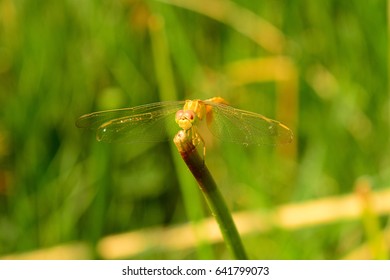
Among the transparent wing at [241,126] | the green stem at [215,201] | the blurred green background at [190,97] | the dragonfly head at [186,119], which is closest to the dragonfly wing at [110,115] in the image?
the transparent wing at [241,126]

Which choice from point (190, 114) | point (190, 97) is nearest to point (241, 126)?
point (190, 114)

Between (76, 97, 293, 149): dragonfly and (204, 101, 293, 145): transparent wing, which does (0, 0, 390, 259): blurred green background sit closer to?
(76, 97, 293, 149): dragonfly

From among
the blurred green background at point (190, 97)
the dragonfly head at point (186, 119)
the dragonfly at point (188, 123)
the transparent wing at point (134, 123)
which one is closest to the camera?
the dragonfly head at point (186, 119)

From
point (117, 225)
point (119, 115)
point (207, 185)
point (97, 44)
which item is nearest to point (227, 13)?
point (97, 44)

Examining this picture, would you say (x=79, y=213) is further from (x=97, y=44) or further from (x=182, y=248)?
(x=97, y=44)

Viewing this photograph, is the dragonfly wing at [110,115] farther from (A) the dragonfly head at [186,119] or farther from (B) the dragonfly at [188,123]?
(A) the dragonfly head at [186,119]

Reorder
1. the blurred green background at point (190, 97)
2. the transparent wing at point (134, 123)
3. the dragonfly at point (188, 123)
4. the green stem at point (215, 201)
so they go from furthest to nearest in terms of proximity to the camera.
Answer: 1. the blurred green background at point (190, 97)
2. the transparent wing at point (134, 123)
3. the dragonfly at point (188, 123)
4. the green stem at point (215, 201)
